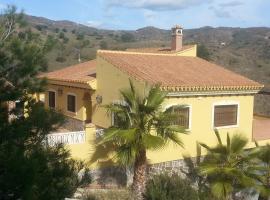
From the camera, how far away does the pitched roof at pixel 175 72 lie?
728 inches

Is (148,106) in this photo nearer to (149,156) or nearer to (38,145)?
(149,156)

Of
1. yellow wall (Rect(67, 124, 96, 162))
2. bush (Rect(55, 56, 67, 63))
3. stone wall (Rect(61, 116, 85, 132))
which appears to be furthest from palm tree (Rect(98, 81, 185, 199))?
bush (Rect(55, 56, 67, 63))

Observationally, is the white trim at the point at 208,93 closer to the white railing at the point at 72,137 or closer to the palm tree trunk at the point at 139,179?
the palm tree trunk at the point at 139,179

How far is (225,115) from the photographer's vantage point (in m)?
20.2

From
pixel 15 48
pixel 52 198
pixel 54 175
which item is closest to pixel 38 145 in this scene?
pixel 54 175

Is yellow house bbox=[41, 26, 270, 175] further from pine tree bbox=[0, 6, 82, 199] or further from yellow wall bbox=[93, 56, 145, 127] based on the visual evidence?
pine tree bbox=[0, 6, 82, 199]

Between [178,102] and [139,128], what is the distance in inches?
150

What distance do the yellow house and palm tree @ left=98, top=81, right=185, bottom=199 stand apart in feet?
6.55

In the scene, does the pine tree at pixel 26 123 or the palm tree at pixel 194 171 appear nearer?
the pine tree at pixel 26 123

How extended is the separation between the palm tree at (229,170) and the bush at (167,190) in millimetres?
1142

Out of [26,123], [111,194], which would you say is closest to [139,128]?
[111,194]

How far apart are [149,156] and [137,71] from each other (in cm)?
371

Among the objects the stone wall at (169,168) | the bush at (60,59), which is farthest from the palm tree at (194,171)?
the bush at (60,59)

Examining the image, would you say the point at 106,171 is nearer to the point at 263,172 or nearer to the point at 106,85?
the point at 106,85
